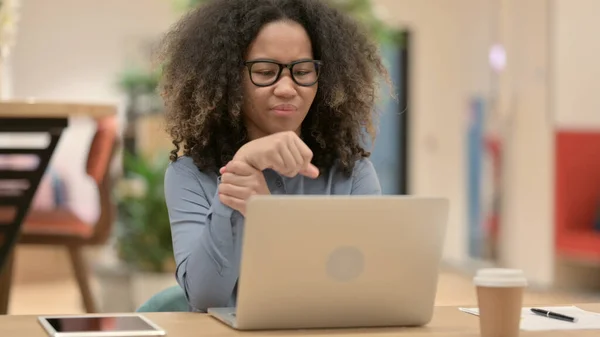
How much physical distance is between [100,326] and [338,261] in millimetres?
307

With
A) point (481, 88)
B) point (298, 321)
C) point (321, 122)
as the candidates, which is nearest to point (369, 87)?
point (321, 122)

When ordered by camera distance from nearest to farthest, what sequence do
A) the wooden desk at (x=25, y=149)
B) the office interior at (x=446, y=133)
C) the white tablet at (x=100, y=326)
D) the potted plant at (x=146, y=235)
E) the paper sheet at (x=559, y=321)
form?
the white tablet at (x=100, y=326) → the paper sheet at (x=559, y=321) → the wooden desk at (x=25, y=149) → the potted plant at (x=146, y=235) → the office interior at (x=446, y=133)

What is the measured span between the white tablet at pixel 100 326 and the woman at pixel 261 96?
29 cm

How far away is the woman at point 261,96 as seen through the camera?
1726 mm

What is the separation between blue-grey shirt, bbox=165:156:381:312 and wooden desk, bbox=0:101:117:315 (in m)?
1.21

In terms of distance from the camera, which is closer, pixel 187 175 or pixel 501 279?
pixel 501 279

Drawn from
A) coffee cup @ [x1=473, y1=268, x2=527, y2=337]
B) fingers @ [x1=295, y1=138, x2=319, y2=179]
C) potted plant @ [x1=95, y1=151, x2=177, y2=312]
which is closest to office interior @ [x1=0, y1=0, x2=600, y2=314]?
potted plant @ [x1=95, y1=151, x2=177, y2=312]

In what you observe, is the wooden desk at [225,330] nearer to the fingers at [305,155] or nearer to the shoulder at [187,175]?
the fingers at [305,155]

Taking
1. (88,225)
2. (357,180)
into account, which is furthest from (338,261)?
(88,225)

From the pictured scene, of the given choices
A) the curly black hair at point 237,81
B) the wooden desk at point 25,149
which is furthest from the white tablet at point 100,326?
the wooden desk at point 25,149

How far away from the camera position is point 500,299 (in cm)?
122

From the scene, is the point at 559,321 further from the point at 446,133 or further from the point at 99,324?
the point at 446,133

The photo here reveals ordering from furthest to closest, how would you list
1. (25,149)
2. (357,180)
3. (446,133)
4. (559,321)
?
(446,133) → (25,149) → (357,180) → (559,321)

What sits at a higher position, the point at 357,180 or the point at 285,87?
the point at 285,87
